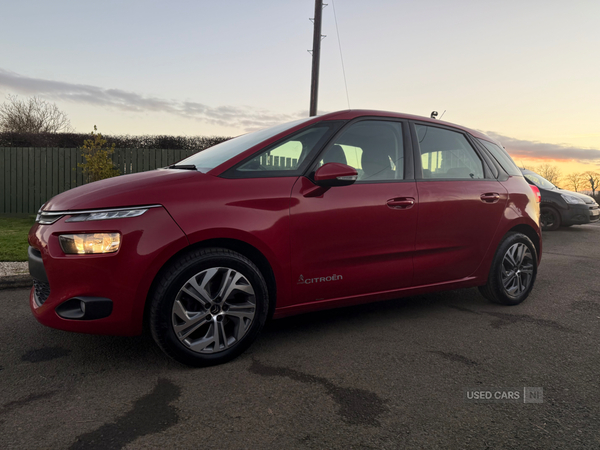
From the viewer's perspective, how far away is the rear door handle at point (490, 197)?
160 inches

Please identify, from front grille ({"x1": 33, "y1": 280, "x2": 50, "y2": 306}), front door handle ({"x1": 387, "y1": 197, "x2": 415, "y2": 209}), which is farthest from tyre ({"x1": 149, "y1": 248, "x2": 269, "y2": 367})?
front door handle ({"x1": 387, "y1": 197, "x2": 415, "y2": 209})

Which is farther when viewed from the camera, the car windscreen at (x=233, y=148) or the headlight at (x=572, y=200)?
the headlight at (x=572, y=200)

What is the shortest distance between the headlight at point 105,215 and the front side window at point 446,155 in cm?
227

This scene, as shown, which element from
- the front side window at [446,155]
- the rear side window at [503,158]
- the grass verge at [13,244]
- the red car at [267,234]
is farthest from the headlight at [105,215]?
the grass verge at [13,244]

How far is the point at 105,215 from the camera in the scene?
8.59ft

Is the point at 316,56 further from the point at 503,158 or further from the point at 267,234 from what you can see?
the point at 267,234

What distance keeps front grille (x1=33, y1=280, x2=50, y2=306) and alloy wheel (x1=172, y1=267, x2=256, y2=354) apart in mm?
772

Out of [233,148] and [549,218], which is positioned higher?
[233,148]

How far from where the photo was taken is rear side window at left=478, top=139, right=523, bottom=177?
448 centimetres

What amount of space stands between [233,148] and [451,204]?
5.93ft

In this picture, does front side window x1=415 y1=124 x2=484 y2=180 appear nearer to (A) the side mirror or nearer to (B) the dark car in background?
(A) the side mirror

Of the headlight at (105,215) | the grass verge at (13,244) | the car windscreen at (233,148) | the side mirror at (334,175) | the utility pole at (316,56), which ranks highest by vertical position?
the utility pole at (316,56)

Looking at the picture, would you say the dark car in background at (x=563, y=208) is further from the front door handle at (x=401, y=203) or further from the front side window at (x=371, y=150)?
the front door handle at (x=401, y=203)

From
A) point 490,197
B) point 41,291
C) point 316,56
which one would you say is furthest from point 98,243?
point 316,56
